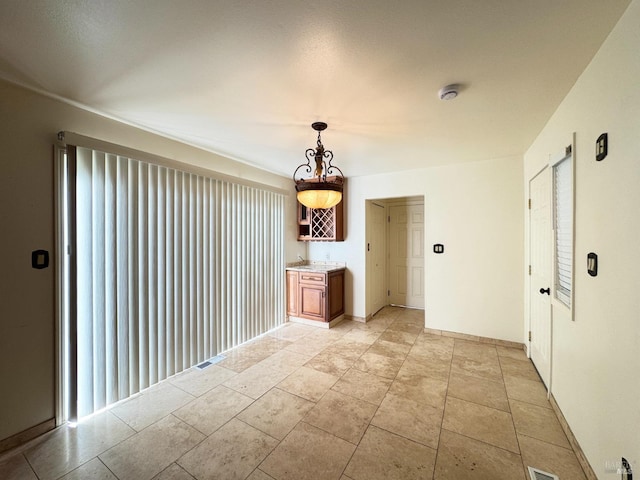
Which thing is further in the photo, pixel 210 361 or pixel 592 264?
pixel 210 361

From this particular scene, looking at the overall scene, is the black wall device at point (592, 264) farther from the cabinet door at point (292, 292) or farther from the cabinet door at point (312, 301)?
the cabinet door at point (292, 292)

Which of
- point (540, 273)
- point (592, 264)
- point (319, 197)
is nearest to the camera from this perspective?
point (592, 264)

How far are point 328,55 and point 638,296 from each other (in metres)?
1.87

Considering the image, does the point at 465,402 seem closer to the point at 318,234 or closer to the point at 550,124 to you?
the point at 550,124

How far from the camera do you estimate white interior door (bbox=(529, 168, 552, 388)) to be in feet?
7.65

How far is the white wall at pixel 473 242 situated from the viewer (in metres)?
3.37

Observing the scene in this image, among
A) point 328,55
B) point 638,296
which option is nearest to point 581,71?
point 638,296

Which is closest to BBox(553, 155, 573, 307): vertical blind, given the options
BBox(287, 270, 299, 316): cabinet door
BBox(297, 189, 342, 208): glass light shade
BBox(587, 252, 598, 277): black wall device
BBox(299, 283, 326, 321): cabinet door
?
BBox(587, 252, 598, 277): black wall device

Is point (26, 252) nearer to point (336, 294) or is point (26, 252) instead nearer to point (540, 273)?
point (336, 294)

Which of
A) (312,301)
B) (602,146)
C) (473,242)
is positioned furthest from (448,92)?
(312,301)

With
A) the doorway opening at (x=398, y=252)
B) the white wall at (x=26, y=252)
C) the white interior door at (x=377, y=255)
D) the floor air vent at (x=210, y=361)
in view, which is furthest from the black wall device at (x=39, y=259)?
the doorway opening at (x=398, y=252)

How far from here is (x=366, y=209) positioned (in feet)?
14.4

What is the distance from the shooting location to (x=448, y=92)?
5.91 ft

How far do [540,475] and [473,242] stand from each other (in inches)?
102
